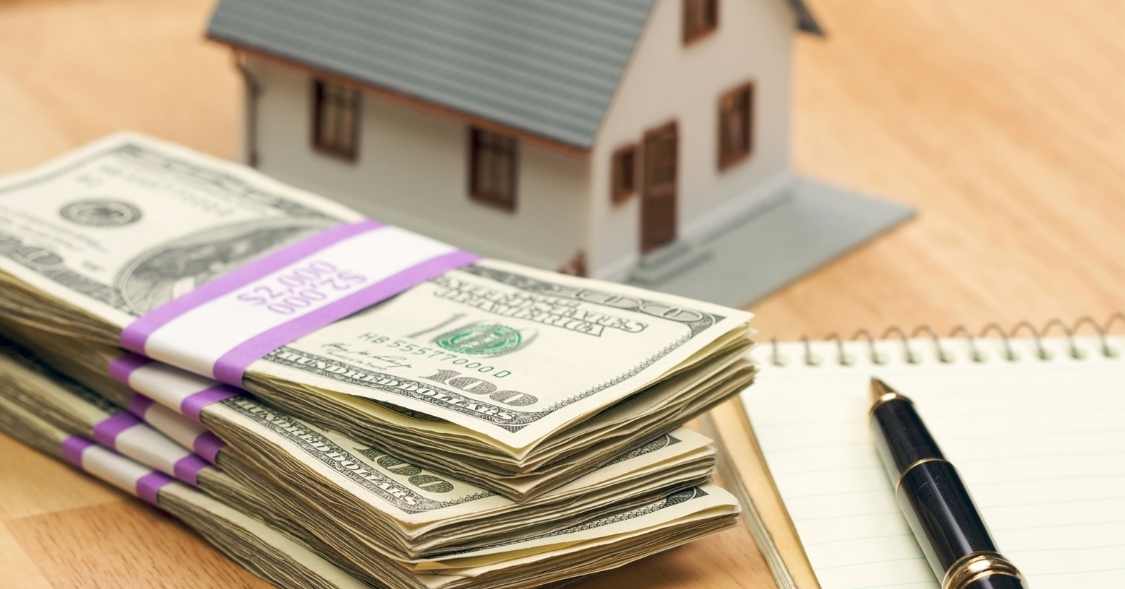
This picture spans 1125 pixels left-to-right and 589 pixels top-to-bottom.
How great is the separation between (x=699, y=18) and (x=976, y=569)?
1.22 metres

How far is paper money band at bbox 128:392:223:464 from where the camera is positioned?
4.02ft

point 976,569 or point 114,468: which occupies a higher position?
point 114,468

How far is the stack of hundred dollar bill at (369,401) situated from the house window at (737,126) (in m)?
0.92

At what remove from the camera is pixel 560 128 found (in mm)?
1912

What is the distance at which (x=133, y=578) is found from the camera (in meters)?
1.18

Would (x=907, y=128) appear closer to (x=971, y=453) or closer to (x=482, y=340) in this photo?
(x=971, y=453)

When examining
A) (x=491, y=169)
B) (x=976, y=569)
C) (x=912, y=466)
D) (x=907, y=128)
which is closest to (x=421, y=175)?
(x=491, y=169)

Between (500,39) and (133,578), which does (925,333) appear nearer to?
(500,39)

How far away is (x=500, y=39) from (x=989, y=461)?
97cm

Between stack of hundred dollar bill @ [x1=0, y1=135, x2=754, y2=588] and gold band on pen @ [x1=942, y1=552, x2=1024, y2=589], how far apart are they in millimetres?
169

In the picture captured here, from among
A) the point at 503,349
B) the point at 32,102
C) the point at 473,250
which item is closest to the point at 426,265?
the point at 503,349

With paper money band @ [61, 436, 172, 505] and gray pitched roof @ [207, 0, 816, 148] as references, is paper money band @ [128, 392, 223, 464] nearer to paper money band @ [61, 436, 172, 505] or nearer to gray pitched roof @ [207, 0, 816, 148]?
paper money band @ [61, 436, 172, 505]

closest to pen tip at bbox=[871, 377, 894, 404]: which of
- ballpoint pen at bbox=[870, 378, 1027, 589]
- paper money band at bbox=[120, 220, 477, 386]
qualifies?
ballpoint pen at bbox=[870, 378, 1027, 589]

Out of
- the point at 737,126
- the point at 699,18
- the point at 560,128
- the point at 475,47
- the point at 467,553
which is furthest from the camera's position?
the point at 737,126
